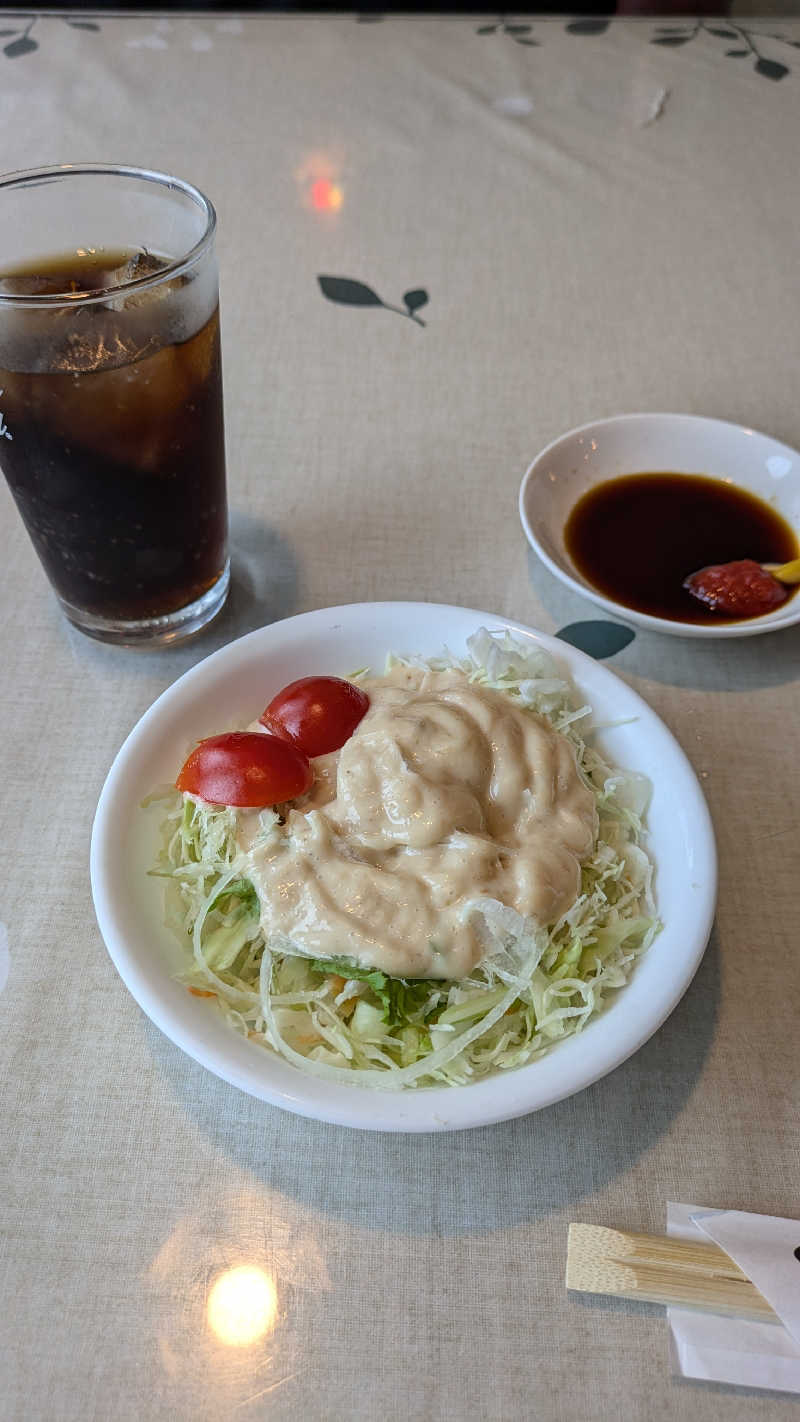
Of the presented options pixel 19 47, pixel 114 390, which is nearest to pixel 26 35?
pixel 19 47

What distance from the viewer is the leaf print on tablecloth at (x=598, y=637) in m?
1.77

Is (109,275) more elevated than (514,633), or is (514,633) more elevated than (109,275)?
(109,275)

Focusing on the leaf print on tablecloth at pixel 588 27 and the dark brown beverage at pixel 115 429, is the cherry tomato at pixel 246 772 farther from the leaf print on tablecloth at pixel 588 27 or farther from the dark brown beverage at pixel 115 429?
the leaf print on tablecloth at pixel 588 27

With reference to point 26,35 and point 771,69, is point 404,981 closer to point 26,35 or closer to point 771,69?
point 771,69

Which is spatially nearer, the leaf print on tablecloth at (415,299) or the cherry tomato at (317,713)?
the cherry tomato at (317,713)

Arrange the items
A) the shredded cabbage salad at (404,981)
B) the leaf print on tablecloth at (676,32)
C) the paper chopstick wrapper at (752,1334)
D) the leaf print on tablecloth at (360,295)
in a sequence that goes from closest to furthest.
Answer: the paper chopstick wrapper at (752,1334), the shredded cabbage salad at (404,981), the leaf print on tablecloth at (360,295), the leaf print on tablecloth at (676,32)

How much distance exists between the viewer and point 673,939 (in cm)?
121

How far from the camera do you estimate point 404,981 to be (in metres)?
1.21

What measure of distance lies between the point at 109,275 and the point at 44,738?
72 cm

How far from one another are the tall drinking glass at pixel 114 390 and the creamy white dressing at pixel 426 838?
0.47m

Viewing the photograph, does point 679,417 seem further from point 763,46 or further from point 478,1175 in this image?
point 763,46

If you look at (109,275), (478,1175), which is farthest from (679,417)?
(478,1175)

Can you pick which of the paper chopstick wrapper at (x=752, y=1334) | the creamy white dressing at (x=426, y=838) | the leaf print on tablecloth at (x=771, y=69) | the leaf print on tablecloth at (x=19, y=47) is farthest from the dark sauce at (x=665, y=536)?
the leaf print on tablecloth at (x=19, y=47)

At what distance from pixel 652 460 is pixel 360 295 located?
0.88 metres
